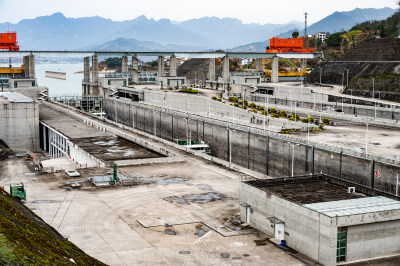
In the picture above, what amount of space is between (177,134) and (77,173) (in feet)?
125

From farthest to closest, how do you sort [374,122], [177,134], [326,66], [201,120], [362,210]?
[326,66]
[177,134]
[201,120]
[374,122]
[362,210]

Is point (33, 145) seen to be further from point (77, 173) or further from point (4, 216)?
point (4, 216)

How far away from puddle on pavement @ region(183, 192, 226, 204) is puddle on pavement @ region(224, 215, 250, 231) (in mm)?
4750

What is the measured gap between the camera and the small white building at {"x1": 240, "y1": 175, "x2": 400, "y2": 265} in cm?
2972

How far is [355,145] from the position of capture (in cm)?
5681

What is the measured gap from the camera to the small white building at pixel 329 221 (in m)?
29.7

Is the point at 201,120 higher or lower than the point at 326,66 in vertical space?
lower

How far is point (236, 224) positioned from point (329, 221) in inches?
332

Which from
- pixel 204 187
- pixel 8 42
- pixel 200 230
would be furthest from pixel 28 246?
pixel 8 42

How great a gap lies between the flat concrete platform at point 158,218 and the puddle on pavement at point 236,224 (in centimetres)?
6

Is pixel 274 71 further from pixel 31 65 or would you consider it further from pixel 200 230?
pixel 200 230

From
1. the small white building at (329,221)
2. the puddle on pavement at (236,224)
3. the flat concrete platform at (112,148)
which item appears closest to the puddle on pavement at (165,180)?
the flat concrete platform at (112,148)

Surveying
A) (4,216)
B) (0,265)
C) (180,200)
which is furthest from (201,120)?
(0,265)

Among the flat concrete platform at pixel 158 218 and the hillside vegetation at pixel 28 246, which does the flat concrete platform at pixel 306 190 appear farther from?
the hillside vegetation at pixel 28 246
